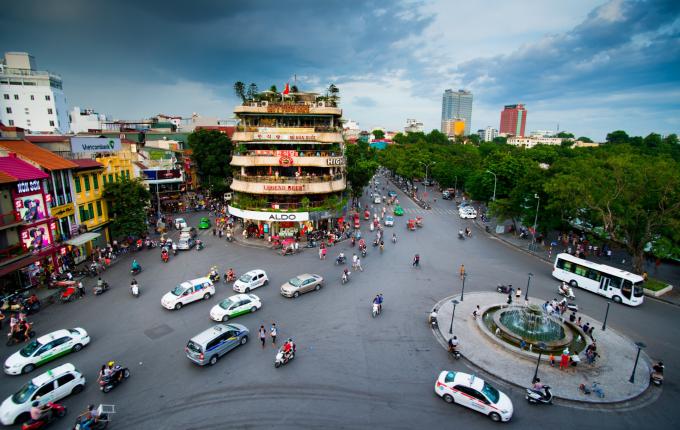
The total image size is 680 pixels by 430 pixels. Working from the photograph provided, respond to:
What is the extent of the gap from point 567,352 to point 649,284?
1512 cm

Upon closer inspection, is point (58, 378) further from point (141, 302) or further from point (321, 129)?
point (321, 129)

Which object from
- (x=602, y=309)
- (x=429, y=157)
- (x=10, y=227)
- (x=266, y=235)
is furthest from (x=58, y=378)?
(x=429, y=157)

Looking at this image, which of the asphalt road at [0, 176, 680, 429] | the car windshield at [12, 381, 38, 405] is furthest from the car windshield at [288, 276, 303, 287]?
the car windshield at [12, 381, 38, 405]

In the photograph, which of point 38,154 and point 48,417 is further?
point 38,154

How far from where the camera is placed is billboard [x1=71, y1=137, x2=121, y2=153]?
33.3 meters

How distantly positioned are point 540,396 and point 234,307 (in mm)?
16577

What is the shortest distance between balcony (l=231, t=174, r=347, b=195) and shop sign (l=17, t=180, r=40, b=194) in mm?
17603

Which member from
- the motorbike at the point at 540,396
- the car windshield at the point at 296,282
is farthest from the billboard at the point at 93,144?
the motorbike at the point at 540,396

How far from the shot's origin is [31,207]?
2625 centimetres

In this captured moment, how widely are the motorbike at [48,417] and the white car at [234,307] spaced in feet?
27.2

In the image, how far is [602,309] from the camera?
938 inches

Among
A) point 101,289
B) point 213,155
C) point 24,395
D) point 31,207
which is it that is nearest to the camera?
point 24,395

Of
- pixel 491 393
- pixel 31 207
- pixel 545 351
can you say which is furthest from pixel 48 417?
pixel 545 351

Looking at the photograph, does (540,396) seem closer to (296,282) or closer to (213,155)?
(296,282)
